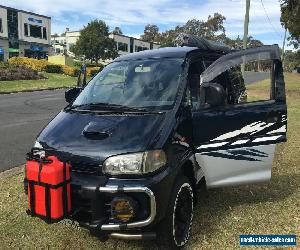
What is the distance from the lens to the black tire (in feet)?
11.8

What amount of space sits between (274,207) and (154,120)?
2355 mm

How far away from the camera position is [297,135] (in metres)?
10.1

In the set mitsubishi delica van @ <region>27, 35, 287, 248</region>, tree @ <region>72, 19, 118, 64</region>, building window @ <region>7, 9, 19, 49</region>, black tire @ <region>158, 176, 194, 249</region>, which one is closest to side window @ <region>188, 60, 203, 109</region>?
mitsubishi delica van @ <region>27, 35, 287, 248</region>

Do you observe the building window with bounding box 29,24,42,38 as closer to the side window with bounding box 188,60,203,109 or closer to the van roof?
the van roof

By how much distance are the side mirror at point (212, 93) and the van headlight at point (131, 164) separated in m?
1.06

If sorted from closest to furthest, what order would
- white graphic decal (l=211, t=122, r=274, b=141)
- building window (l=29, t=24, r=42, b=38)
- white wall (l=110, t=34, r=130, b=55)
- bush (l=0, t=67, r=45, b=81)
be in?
→ white graphic decal (l=211, t=122, r=274, b=141)
bush (l=0, t=67, r=45, b=81)
building window (l=29, t=24, r=42, b=38)
white wall (l=110, t=34, r=130, b=55)

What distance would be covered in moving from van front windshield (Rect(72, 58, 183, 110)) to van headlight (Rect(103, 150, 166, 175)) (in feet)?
2.46

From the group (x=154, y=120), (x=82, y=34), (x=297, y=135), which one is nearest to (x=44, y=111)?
(x=297, y=135)

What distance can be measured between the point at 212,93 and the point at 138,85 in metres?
0.93

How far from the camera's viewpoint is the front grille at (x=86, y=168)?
3.52m

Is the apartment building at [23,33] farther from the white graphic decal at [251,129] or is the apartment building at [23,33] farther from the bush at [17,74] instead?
the white graphic decal at [251,129]

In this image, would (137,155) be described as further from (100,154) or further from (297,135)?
(297,135)

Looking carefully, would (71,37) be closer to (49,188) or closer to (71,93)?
(71,93)

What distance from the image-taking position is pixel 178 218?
12.8ft
